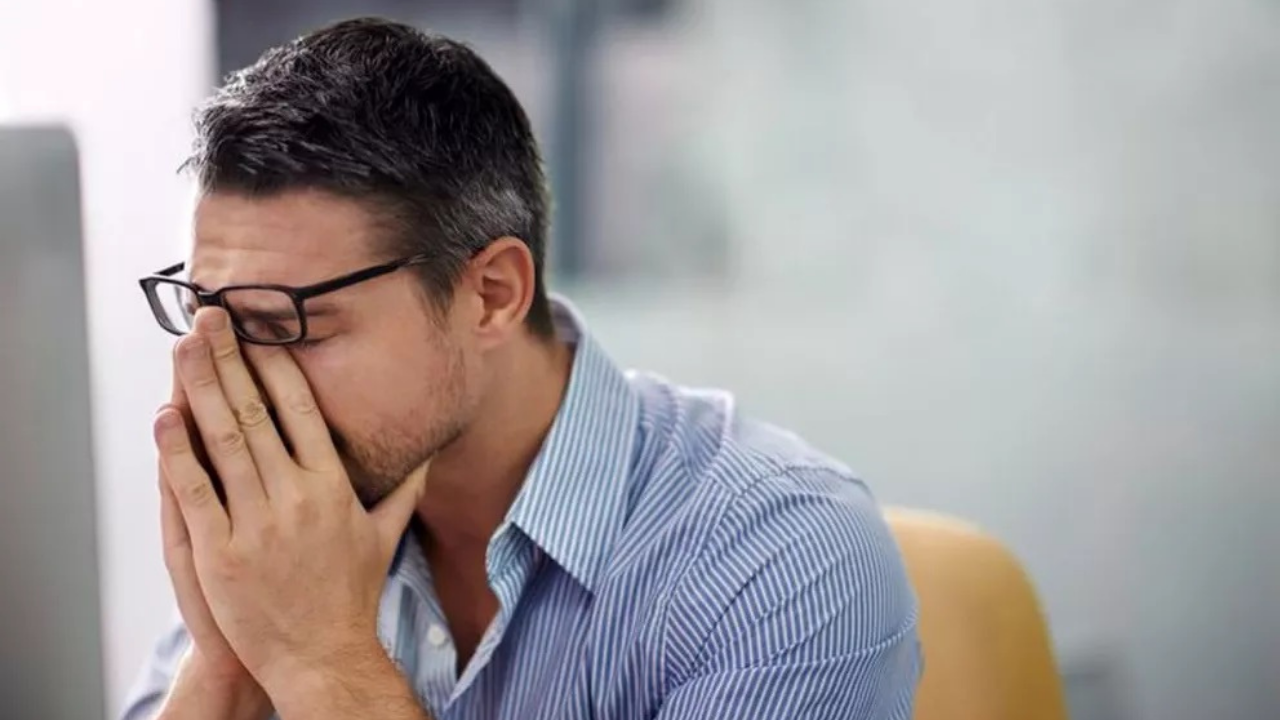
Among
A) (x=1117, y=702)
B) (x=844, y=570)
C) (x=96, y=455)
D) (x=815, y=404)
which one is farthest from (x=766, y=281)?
(x=96, y=455)

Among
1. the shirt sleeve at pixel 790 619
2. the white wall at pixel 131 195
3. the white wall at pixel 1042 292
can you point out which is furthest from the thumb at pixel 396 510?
the white wall at pixel 1042 292

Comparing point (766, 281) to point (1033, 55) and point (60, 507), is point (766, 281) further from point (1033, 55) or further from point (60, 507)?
point (60, 507)

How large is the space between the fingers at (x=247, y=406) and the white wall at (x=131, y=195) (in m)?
0.48

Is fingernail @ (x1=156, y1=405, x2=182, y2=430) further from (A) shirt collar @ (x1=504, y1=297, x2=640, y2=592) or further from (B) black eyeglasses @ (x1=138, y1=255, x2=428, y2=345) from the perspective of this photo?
(A) shirt collar @ (x1=504, y1=297, x2=640, y2=592)

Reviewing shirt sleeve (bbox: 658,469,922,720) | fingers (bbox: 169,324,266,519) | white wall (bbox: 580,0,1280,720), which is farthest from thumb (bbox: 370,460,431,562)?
white wall (bbox: 580,0,1280,720)

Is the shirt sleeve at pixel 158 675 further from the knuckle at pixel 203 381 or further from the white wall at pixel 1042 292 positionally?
the white wall at pixel 1042 292

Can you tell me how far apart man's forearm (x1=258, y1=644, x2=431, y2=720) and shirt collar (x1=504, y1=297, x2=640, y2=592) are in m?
0.17

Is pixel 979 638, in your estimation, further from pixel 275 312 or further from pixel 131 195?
pixel 131 195

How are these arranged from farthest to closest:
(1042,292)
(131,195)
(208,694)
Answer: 1. (1042,292)
2. (131,195)
3. (208,694)

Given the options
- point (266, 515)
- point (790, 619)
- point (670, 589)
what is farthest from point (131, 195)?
point (790, 619)

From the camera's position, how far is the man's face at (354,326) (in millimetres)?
1081

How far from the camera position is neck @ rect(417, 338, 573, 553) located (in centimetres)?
125

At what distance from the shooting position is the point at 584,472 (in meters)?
1.22

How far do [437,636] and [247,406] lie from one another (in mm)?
297
